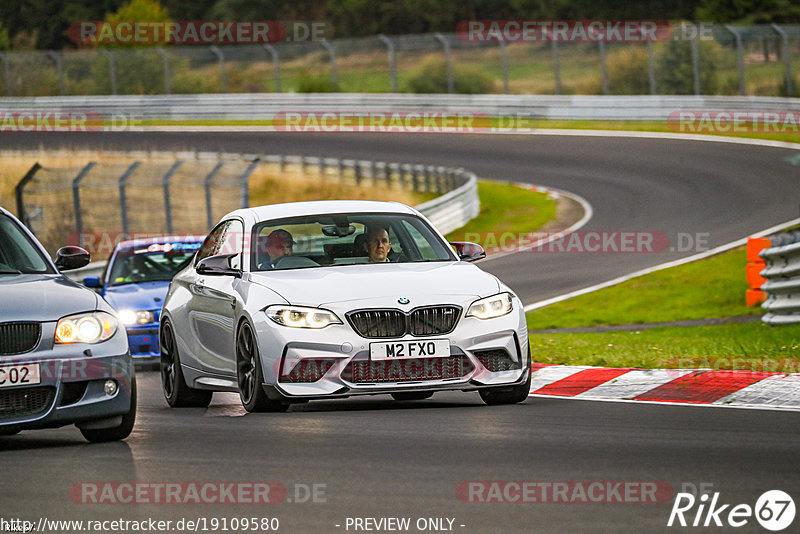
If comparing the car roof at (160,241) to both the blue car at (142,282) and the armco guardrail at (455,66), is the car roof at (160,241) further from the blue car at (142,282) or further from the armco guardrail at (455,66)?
the armco guardrail at (455,66)

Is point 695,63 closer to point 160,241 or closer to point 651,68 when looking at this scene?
point 651,68

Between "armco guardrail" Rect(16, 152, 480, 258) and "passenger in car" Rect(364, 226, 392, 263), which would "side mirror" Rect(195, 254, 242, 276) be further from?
"armco guardrail" Rect(16, 152, 480, 258)

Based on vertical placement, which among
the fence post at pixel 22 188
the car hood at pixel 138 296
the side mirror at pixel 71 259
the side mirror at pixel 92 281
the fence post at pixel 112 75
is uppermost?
the side mirror at pixel 71 259

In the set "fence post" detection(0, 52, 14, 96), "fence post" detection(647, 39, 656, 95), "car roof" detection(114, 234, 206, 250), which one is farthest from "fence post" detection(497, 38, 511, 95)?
"car roof" detection(114, 234, 206, 250)

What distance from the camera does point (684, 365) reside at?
38.8 feet

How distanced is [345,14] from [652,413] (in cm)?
7977

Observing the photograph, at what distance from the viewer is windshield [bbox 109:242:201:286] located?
56.1 ft

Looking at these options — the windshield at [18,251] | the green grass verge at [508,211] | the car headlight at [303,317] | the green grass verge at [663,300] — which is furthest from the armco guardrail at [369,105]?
the windshield at [18,251]

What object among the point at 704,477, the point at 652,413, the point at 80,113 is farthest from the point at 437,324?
the point at 80,113

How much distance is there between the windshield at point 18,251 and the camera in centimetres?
967

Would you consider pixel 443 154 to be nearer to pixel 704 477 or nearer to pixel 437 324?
pixel 437 324

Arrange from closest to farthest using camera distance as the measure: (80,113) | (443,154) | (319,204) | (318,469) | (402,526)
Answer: (402,526)
(318,469)
(319,204)
(443,154)
(80,113)

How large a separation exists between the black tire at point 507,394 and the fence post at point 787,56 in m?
32.2

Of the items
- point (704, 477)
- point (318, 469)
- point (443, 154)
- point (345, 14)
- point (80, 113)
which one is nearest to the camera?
point (704, 477)
